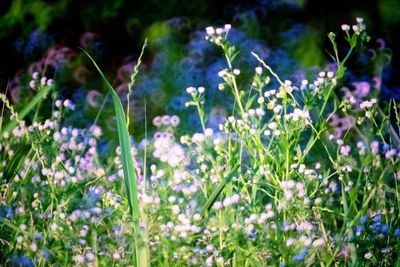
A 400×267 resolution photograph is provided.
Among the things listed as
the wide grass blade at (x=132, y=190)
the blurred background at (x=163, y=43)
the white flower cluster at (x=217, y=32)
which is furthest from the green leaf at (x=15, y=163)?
the blurred background at (x=163, y=43)

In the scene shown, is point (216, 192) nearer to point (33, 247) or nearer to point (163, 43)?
point (33, 247)

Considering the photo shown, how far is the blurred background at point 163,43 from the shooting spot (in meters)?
4.12

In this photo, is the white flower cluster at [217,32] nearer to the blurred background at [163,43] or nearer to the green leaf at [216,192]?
the green leaf at [216,192]

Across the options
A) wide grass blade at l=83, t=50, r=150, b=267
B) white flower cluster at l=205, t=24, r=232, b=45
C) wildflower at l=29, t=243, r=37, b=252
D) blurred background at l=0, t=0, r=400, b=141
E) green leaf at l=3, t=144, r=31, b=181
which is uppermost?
white flower cluster at l=205, t=24, r=232, b=45

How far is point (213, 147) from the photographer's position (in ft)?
7.45

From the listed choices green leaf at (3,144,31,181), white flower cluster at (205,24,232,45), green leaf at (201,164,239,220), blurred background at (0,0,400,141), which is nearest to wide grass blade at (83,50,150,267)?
green leaf at (201,164,239,220)

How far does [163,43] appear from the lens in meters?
4.28

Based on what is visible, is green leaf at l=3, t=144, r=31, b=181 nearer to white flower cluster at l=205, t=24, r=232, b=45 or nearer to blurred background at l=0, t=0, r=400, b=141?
white flower cluster at l=205, t=24, r=232, b=45

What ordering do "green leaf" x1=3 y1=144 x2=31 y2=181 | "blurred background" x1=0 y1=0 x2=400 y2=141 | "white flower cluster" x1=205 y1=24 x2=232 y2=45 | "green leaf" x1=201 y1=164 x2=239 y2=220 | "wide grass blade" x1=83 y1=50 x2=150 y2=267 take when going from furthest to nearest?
"blurred background" x1=0 y1=0 x2=400 y2=141 → "green leaf" x1=3 y1=144 x2=31 y2=181 → "white flower cluster" x1=205 y1=24 x2=232 y2=45 → "green leaf" x1=201 y1=164 x2=239 y2=220 → "wide grass blade" x1=83 y1=50 x2=150 y2=267

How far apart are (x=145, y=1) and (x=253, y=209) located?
2611mm

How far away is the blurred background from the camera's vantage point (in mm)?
4117

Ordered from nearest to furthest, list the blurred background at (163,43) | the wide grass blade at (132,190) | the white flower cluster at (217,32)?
1. the wide grass blade at (132,190)
2. the white flower cluster at (217,32)
3. the blurred background at (163,43)

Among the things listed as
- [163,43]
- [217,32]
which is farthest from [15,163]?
[163,43]

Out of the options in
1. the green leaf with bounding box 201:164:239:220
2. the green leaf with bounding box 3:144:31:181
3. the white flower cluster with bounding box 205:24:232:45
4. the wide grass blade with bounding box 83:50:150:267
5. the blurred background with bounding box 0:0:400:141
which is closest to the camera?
the wide grass blade with bounding box 83:50:150:267
